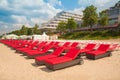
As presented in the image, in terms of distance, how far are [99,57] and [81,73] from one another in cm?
313

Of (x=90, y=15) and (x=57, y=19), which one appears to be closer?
(x=90, y=15)

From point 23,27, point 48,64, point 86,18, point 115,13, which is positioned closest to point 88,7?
point 86,18

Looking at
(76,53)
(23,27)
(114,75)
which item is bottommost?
(114,75)

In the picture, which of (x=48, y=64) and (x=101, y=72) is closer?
(x=101, y=72)

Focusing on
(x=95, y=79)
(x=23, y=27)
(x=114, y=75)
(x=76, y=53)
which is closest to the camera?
(x=95, y=79)

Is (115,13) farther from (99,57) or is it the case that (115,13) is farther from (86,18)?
(99,57)

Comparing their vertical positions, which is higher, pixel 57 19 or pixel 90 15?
pixel 57 19

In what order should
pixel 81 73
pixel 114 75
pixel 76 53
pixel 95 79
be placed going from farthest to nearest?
1. pixel 76 53
2. pixel 81 73
3. pixel 114 75
4. pixel 95 79

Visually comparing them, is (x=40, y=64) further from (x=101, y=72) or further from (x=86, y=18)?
(x=86, y=18)

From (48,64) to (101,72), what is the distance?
240 cm

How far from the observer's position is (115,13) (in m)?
52.0

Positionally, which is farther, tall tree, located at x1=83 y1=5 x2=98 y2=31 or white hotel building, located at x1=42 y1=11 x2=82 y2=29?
white hotel building, located at x1=42 y1=11 x2=82 y2=29

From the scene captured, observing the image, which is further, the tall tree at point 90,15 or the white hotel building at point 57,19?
the white hotel building at point 57,19

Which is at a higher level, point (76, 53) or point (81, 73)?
point (76, 53)
